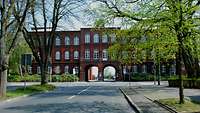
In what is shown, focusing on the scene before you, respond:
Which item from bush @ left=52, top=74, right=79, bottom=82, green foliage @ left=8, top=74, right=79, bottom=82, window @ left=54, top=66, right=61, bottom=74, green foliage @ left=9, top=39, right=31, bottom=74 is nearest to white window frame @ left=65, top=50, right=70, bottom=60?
window @ left=54, top=66, right=61, bottom=74

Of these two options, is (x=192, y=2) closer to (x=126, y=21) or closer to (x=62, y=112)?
(x=126, y=21)

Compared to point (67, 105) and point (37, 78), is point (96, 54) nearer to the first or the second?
point (37, 78)

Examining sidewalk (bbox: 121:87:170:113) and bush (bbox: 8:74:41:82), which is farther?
bush (bbox: 8:74:41:82)

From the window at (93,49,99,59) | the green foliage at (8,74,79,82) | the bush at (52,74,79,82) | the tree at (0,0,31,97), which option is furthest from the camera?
the window at (93,49,99,59)

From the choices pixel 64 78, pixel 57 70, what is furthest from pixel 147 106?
pixel 57 70

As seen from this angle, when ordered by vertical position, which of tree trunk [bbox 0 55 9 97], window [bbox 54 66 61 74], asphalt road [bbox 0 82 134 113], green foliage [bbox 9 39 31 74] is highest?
green foliage [bbox 9 39 31 74]

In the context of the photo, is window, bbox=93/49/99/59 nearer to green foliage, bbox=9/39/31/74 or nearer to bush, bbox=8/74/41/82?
bush, bbox=8/74/41/82

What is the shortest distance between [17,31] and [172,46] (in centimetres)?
1260

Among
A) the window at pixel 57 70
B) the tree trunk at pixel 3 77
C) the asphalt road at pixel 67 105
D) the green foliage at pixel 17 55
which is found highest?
the green foliage at pixel 17 55

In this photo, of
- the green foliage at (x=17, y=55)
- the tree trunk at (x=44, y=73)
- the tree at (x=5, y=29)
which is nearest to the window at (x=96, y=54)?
the green foliage at (x=17, y=55)

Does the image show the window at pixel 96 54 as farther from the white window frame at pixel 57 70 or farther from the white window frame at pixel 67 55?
the white window frame at pixel 57 70

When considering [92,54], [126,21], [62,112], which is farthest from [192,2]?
[92,54]

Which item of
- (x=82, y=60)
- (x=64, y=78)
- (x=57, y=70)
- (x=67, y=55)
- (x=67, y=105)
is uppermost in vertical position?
(x=67, y=55)

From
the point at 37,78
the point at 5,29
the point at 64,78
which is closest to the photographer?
the point at 5,29
